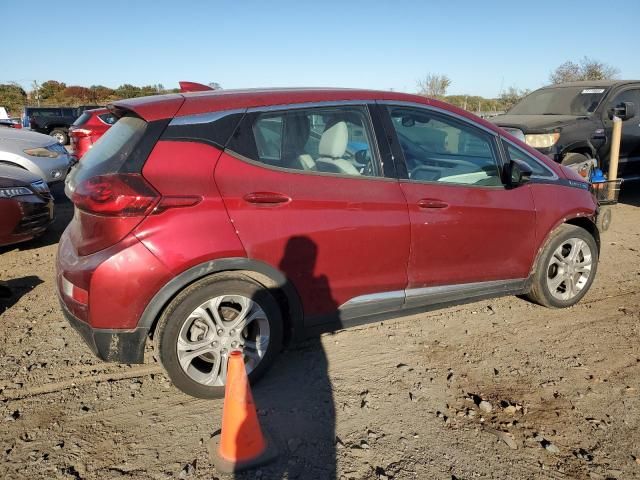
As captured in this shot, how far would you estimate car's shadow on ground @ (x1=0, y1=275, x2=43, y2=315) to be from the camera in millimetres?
4488

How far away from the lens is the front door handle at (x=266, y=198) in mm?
2830

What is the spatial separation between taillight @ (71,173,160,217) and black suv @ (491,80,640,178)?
6171 millimetres

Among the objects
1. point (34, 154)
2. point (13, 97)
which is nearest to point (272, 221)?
point (34, 154)

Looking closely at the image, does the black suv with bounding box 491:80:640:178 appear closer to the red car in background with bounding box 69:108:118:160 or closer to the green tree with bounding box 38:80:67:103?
the red car in background with bounding box 69:108:118:160

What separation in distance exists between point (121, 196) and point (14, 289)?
302 cm

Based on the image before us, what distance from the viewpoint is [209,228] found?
2.73 metres

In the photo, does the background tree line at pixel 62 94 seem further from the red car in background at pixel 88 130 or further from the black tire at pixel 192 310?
the black tire at pixel 192 310

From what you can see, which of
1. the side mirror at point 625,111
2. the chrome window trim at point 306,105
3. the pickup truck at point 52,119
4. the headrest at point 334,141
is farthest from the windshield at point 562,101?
the pickup truck at point 52,119

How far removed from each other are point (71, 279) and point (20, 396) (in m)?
0.91

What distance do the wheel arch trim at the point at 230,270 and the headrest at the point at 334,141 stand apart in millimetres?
833

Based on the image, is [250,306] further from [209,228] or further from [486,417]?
[486,417]

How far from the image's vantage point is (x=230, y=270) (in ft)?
9.41

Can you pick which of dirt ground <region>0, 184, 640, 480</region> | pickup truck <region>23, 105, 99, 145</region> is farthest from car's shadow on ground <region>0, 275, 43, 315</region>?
pickup truck <region>23, 105, 99, 145</region>

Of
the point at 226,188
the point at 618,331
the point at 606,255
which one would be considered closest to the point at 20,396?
the point at 226,188
